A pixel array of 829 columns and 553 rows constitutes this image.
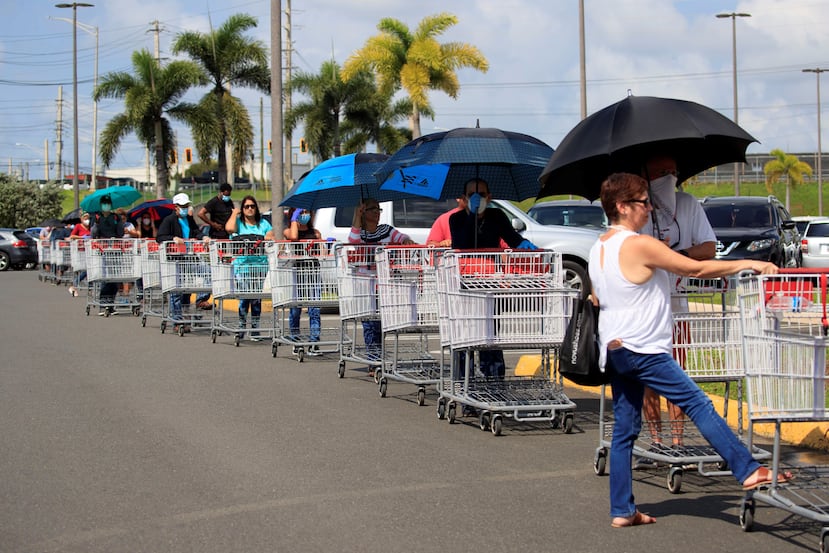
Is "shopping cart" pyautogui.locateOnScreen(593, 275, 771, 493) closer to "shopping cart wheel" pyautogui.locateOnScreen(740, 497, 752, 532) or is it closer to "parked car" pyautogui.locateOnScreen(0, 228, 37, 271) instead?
"shopping cart wheel" pyautogui.locateOnScreen(740, 497, 752, 532)

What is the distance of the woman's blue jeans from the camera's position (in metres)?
5.92

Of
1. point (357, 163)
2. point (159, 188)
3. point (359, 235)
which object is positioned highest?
point (159, 188)

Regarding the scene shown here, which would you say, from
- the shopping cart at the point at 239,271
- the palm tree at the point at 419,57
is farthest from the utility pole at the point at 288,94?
the shopping cart at the point at 239,271

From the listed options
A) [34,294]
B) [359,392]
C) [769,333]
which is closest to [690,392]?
[769,333]

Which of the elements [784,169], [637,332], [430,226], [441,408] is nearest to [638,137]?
[637,332]

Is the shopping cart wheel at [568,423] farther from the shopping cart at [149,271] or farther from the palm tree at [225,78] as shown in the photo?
the palm tree at [225,78]

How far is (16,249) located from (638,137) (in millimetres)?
42552

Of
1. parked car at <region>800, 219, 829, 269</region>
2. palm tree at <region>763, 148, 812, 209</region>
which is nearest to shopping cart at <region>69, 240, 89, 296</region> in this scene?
parked car at <region>800, 219, 829, 269</region>

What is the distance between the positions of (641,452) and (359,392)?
463cm

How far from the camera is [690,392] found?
6.00 metres

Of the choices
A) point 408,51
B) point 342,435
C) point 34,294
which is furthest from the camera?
point 408,51

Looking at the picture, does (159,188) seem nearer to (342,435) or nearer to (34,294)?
(34,294)

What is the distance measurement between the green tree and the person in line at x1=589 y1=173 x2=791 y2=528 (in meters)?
69.0

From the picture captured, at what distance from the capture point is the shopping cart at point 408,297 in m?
10.8
